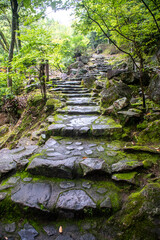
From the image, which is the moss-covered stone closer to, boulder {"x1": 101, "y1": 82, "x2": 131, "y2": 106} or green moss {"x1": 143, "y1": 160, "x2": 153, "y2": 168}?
green moss {"x1": 143, "y1": 160, "x2": 153, "y2": 168}

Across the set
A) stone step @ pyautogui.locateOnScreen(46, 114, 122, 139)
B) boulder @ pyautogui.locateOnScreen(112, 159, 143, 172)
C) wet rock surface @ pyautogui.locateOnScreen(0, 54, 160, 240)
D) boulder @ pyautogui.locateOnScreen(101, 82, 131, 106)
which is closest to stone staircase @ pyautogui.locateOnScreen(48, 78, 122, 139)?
stone step @ pyautogui.locateOnScreen(46, 114, 122, 139)

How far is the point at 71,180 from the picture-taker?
7.61 feet

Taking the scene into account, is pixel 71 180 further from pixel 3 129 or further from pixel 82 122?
pixel 3 129

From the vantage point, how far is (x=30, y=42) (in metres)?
4.38

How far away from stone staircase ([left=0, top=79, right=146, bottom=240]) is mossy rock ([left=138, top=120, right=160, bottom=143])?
1.68ft

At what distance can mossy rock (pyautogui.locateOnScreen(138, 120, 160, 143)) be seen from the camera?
2.95 meters

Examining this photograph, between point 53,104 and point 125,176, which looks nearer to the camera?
point 125,176

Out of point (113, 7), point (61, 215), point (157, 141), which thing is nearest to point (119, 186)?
point (61, 215)

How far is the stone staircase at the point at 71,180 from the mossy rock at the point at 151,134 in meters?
0.51

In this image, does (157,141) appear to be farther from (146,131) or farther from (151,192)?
(151,192)

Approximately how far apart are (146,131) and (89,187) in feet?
6.26

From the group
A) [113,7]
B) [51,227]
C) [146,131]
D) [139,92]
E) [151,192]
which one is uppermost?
[113,7]

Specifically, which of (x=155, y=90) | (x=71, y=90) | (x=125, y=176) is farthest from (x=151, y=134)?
(x=71, y=90)

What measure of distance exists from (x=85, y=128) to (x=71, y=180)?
168cm
